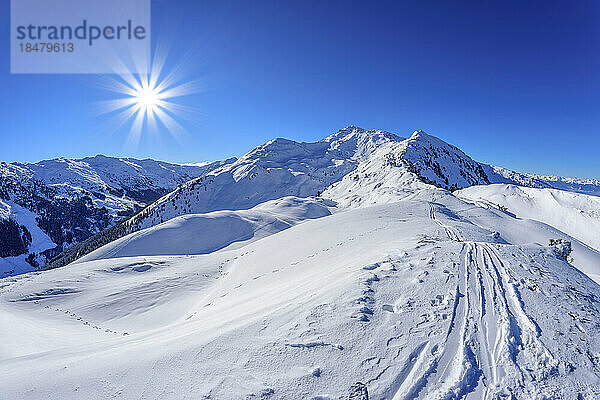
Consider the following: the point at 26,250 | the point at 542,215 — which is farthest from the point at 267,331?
the point at 26,250

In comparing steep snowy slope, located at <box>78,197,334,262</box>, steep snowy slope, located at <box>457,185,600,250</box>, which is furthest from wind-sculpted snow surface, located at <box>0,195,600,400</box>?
steep snowy slope, located at <box>457,185,600,250</box>

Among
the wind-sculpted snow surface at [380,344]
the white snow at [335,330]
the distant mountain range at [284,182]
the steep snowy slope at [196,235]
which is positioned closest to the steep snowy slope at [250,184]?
the distant mountain range at [284,182]

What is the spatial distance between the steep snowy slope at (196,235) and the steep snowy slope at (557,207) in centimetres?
3677

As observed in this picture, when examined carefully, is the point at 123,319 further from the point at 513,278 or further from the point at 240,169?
the point at 240,169

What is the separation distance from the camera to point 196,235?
1704 inches

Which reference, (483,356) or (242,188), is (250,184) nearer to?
(242,188)

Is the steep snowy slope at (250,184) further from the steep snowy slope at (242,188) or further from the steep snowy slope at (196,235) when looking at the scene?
the steep snowy slope at (196,235)

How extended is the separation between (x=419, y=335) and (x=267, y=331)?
3377 millimetres

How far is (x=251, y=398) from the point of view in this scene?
13.9 ft

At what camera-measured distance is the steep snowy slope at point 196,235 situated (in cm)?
3841

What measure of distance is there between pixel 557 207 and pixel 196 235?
58050 mm

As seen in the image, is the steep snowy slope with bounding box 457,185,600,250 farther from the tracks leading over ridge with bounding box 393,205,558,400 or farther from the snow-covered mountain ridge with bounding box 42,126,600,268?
the tracks leading over ridge with bounding box 393,205,558,400

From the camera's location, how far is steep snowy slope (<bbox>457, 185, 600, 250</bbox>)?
113 ft

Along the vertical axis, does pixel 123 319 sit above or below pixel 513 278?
below
